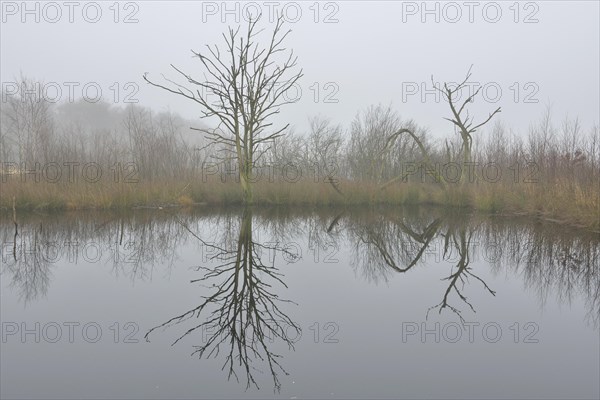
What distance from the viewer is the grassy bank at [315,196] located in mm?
8231

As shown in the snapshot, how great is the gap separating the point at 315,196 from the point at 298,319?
380 inches

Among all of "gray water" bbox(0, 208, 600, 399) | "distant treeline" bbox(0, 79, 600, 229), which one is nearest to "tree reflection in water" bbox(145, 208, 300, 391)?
"gray water" bbox(0, 208, 600, 399)

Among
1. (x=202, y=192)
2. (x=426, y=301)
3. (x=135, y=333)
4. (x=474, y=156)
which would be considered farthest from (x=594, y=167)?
(x=474, y=156)

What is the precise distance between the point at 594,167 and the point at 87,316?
9.71 metres

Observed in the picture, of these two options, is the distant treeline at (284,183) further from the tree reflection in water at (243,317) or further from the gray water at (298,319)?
the tree reflection in water at (243,317)

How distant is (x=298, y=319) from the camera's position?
302 centimetres

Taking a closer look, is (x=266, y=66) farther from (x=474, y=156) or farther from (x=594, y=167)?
(x=474, y=156)

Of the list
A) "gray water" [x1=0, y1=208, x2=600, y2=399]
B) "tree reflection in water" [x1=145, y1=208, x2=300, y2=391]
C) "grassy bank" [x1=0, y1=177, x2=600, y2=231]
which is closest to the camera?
"gray water" [x1=0, y1=208, x2=600, y2=399]

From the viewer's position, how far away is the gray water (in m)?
2.10

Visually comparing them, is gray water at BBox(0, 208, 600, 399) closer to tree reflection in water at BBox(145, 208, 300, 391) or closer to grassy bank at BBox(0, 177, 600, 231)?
tree reflection in water at BBox(145, 208, 300, 391)

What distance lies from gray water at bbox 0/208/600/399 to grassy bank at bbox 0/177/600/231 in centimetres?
224

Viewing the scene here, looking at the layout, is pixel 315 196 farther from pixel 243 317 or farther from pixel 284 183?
pixel 243 317

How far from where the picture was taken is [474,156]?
1984 cm

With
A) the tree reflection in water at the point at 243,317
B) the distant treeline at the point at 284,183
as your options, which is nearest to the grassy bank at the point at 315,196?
the distant treeline at the point at 284,183
